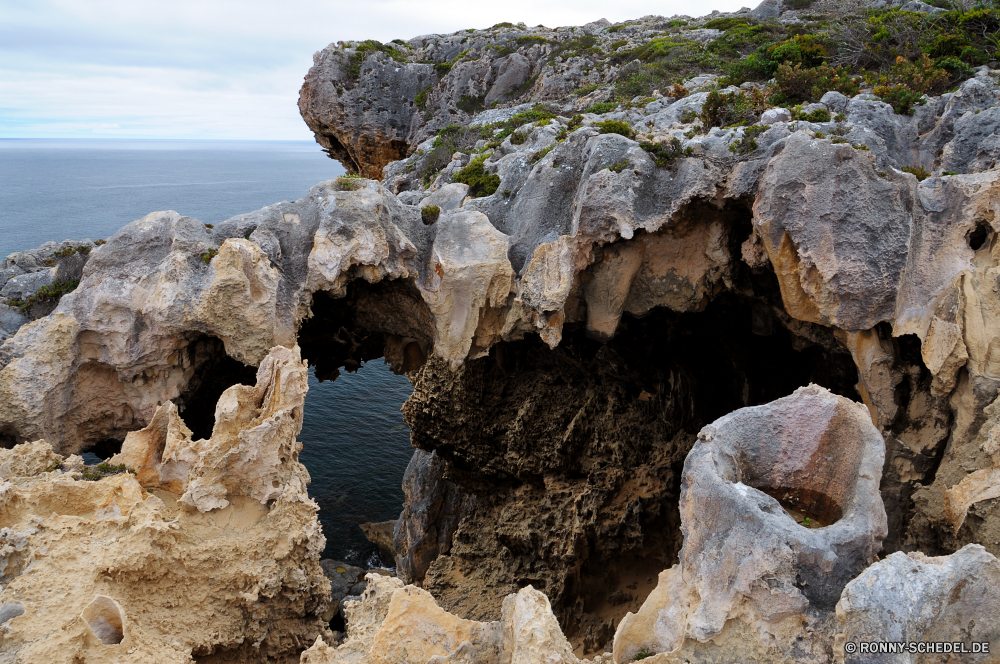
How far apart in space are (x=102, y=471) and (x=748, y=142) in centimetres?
1507

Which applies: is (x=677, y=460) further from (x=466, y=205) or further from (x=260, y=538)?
(x=260, y=538)

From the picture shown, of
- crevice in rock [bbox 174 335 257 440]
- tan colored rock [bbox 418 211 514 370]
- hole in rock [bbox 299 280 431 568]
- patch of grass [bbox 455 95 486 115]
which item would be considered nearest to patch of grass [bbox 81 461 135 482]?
crevice in rock [bbox 174 335 257 440]

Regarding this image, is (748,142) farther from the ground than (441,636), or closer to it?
farther from the ground

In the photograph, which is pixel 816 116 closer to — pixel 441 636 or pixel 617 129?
pixel 617 129

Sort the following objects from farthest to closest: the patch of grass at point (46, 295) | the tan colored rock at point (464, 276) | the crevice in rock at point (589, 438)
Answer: the crevice in rock at point (589, 438), the tan colored rock at point (464, 276), the patch of grass at point (46, 295)

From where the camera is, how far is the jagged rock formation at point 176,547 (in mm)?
9008

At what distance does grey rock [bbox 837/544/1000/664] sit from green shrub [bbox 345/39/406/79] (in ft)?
130

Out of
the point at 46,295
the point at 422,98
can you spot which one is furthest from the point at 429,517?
the point at 422,98

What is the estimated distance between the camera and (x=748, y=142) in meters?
14.8

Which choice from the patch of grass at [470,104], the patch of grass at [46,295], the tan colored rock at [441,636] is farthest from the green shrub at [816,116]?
the patch of grass at [470,104]

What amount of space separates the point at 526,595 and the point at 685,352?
45.2 ft

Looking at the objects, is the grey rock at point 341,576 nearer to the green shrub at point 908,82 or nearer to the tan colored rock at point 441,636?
the tan colored rock at point 441,636

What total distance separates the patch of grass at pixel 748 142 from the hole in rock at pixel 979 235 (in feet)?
15.1

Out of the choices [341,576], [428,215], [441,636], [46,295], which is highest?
[428,215]
